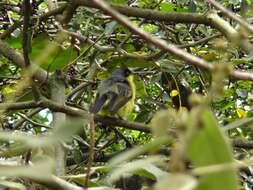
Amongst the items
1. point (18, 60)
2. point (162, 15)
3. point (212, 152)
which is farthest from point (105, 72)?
point (212, 152)

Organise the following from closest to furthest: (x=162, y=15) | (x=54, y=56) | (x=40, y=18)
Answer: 1. (x=162, y=15)
2. (x=54, y=56)
3. (x=40, y=18)

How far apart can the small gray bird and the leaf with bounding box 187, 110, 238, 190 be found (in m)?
2.10

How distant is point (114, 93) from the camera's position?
2.95 metres

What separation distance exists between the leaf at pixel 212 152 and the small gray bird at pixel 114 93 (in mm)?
2099

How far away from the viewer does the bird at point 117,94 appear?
269 cm

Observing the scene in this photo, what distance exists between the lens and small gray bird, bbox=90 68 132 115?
8.86 ft

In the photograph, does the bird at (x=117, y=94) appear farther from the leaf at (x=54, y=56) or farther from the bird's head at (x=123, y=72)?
the leaf at (x=54, y=56)

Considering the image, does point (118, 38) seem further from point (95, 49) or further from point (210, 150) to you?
point (210, 150)

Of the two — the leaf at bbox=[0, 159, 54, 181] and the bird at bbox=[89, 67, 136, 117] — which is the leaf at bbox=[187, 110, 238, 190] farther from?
the bird at bbox=[89, 67, 136, 117]

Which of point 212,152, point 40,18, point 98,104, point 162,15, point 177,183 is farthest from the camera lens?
point 98,104

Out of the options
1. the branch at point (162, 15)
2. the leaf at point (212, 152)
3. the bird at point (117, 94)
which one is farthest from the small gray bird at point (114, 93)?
the leaf at point (212, 152)

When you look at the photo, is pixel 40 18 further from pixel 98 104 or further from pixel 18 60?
pixel 98 104

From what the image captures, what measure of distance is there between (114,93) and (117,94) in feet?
0.09

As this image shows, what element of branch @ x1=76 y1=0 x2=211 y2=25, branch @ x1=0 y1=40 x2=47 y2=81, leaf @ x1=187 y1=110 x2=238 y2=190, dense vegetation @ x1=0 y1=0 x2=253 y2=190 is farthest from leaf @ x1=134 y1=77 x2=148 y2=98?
leaf @ x1=187 y1=110 x2=238 y2=190
